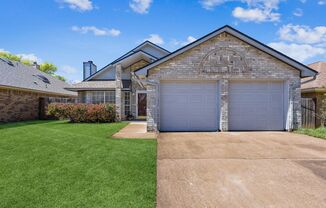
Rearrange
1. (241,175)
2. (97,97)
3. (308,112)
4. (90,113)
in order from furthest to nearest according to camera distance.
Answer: (97,97), (90,113), (308,112), (241,175)

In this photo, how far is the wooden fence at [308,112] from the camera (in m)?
12.5

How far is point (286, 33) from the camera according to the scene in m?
19.1

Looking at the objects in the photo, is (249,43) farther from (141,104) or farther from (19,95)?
(19,95)

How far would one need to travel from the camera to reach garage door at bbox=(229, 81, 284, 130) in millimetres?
11664

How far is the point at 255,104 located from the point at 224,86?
2086 mm

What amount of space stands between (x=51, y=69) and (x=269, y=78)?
5440 cm

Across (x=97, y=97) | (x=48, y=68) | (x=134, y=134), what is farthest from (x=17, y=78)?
(x=48, y=68)

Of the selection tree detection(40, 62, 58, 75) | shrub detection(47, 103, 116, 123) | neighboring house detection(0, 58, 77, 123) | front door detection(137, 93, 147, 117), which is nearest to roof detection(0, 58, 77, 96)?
neighboring house detection(0, 58, 77, 123)

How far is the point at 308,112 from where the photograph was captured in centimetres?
1259

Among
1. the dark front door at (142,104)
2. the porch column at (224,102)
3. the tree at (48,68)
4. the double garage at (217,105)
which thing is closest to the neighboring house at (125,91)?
the dark front door at (142,104)

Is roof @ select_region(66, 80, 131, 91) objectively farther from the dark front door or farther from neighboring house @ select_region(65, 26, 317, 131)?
neighboring house @ select_region(65, 26, 317, 131)

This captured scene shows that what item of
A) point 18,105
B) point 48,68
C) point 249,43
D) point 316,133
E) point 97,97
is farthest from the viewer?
point 48,68

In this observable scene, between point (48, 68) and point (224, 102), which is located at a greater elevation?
point (48, 68)

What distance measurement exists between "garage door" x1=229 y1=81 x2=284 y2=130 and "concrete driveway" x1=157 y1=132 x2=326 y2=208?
11.8 ft
